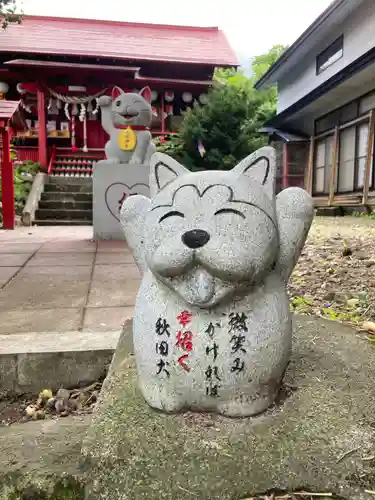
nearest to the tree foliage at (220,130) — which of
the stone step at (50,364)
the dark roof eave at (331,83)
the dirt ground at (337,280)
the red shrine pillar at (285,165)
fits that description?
the dark roof eave at (331,83)

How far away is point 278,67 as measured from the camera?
15211mm

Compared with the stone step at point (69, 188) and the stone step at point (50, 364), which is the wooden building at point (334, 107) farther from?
the stone step at point (50, 364)

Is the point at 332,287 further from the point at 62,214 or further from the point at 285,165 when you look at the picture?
the point at 285,165

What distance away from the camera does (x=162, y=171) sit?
177cm

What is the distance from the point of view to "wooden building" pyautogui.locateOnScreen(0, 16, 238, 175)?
563 inches

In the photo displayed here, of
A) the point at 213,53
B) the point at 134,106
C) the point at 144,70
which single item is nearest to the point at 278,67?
the point at 213,53

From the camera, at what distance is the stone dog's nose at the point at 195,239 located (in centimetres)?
145

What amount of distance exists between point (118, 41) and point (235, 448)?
17520mm

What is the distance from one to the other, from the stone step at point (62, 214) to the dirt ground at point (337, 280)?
681 cm

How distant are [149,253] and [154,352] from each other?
0.34 m

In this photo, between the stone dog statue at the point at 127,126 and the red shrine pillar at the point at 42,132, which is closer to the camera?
the stone dog statue at the point at 127,126

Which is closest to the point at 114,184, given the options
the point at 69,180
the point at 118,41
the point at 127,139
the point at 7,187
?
the point at 127,139

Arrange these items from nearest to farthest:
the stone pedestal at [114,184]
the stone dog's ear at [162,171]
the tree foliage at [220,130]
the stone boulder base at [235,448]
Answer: the stone boulder base at [235,448]
the stone dog's ear at [162,171]
the stone pedestal at [114,184]
the tree foliage at [220,130]

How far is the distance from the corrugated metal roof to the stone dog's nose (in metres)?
8.47
